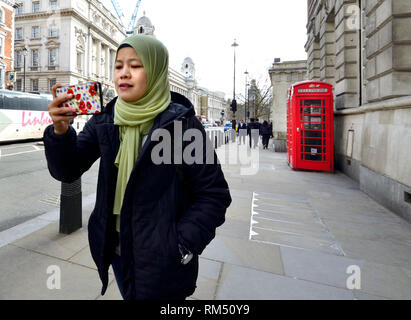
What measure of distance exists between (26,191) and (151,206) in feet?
19.3

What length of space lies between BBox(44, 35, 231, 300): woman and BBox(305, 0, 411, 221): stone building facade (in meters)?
4.47

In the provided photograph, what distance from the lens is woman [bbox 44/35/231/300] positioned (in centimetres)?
127

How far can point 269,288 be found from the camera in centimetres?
241

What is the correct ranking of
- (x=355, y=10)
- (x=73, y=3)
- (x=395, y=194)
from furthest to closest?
(x=73, y=3) < (x=355, y=10) < (x=395, y=194)

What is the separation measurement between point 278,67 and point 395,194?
15.0m

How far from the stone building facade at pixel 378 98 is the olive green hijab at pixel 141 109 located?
4681 millimetres

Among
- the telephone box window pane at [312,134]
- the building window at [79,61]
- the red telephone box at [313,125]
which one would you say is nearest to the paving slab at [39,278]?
the red telephone box at [313,125]

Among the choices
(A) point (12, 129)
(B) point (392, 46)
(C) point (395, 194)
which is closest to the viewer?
(C) point (395, 194)

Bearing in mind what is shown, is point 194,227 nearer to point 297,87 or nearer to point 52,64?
point 297,87

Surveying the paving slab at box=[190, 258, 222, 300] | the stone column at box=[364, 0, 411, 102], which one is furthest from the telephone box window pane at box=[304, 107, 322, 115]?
the paving slab at box=[190, 258, 222, 300]

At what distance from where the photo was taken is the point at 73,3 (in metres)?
45.0

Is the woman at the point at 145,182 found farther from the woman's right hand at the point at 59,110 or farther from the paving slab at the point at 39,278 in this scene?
the paving slab at the point at 39,278

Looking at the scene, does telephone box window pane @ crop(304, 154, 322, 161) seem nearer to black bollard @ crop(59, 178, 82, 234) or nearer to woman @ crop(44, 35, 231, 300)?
black bollard @ crop(59, 178, 82, 234)
